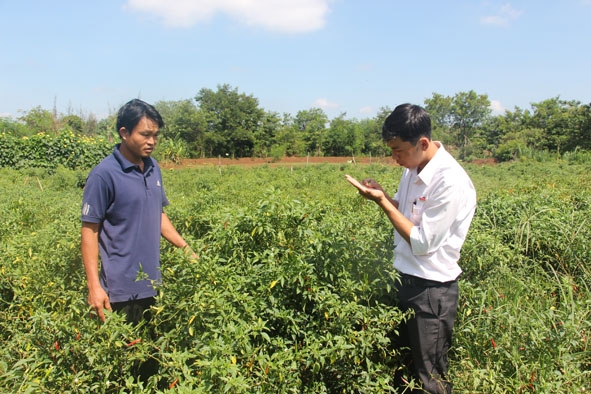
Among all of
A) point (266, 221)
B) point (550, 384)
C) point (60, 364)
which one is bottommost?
point (550, 384)

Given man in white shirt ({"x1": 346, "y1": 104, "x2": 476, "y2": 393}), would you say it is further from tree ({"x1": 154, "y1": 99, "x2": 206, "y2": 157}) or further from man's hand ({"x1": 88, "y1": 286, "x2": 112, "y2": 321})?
tree ({"x1": 154, "y1": 99, "x2": 206, "y2": 157})

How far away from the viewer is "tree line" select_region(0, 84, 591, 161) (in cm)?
3166

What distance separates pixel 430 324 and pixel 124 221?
5.56 ft

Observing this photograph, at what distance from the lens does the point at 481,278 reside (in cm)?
295

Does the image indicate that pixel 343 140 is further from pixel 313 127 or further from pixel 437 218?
pixel 437 218

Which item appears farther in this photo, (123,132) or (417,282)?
(123,132)

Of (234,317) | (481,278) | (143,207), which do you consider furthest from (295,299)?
(481,278)

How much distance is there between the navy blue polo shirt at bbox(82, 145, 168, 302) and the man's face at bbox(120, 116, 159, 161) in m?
0.08

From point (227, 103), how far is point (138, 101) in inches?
1499

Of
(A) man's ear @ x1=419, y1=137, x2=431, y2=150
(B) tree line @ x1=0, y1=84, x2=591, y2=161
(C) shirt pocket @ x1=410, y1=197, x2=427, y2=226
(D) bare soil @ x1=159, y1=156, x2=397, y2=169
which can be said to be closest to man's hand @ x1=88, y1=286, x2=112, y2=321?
(C) shirt pocket @ x1=410, y1=197, x2=427, y2=226

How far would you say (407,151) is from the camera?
6.40 ft

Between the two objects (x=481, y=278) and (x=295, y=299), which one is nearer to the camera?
(x=295, y=299)

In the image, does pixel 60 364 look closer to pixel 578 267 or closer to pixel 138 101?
pixel 138 101

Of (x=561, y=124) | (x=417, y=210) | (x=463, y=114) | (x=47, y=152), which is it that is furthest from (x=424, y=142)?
(x=463, y=114)
